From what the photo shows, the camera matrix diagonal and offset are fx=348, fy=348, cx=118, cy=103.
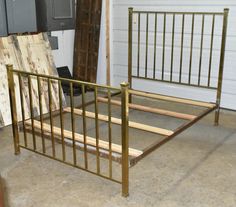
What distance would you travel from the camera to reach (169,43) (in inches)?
169

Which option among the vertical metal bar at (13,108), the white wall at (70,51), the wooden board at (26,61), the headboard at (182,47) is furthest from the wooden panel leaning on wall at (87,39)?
the vertical metal bar at (13,108)

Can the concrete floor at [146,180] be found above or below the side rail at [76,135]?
below

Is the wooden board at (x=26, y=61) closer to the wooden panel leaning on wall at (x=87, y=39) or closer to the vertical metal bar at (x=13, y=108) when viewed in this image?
the vertical metal bar at (x=13, y=108)

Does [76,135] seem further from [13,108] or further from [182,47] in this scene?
[182,47]

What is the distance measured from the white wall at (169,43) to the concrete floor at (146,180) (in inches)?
39.0

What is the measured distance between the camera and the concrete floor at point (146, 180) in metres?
2.27

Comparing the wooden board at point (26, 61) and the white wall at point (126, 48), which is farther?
the white wall at point (126, 48)

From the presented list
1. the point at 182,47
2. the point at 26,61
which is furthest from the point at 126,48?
the point at 26,61

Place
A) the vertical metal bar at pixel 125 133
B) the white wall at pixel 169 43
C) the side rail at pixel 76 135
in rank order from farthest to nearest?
the white wall at pixel 169 43, the side rail at pixel 76 135, the vertical metal bar at pixel 125 133

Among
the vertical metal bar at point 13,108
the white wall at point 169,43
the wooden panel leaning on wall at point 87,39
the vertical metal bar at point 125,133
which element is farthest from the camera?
the wooden panel leaning on wall at point 87,39

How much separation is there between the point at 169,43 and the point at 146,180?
2.24 metres

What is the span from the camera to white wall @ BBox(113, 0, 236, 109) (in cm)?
386

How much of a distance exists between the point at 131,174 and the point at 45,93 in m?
1.72

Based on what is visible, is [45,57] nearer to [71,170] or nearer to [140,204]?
[71,170]
